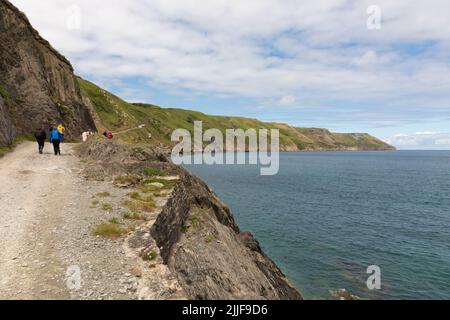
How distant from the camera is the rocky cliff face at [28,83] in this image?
40.9 meters

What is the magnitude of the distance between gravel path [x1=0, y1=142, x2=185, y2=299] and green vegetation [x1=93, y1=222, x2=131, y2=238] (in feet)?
1.03

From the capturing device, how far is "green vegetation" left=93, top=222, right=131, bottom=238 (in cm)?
1320

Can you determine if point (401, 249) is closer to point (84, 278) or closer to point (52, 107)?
point (84, 278)

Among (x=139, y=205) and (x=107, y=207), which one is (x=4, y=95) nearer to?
(x=107, y=207)

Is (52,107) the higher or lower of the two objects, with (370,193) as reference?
higher

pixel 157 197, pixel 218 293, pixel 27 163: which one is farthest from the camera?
pixel 27 163

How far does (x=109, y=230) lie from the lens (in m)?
13.3

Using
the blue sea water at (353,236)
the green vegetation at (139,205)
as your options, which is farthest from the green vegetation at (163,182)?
the blue sea water at (353,236)

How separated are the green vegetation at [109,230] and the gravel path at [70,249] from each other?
0.31 meters

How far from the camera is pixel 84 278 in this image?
9.98 metres

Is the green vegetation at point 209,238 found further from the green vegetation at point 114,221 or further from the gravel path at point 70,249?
the green vegetation at point 114,221

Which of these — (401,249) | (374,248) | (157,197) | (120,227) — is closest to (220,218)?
(157,197)

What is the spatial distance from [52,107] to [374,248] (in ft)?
173
